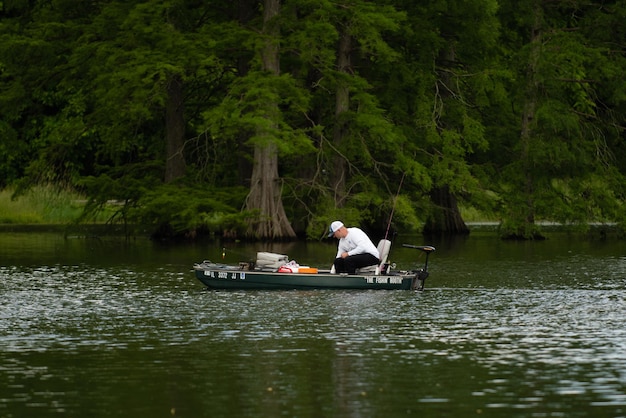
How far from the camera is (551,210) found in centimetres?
5147

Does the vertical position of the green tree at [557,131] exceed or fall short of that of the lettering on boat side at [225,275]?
it exceeds it

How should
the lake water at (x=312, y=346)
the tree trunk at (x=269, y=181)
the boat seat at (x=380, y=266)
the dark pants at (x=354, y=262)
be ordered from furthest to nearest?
the tree trunk at (x=269, y=181) < the dark pants at (x=354, y=262) < the boat seat at (x=380, y=266) < the lake water at (x=312, y=346)

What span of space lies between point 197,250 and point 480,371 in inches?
1074

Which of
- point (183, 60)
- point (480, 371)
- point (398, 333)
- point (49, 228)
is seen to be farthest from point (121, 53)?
point (480, 371)

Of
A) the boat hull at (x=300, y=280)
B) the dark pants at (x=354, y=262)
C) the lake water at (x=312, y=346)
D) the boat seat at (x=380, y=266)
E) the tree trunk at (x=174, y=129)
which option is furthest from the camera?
the tree trunk at (x=174, y=129)

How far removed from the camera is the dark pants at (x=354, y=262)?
3038 centimetres

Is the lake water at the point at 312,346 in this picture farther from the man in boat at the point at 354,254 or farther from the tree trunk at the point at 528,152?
the tree trunk at the point at 528,152

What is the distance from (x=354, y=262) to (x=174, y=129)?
23793 mm

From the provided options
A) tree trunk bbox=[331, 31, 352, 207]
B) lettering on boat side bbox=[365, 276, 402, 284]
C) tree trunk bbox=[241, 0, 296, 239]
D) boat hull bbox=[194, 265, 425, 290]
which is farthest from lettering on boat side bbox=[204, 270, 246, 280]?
tree trunk bbox=[331, 31, 352, 207]

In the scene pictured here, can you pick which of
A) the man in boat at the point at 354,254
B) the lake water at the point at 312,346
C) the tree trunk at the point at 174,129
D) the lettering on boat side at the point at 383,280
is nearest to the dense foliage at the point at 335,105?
the tree trunk at the point at 174,129

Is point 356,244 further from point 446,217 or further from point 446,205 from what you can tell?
point 446,205

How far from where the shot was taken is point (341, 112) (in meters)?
50.6

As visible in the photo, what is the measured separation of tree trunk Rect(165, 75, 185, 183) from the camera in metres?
52.2

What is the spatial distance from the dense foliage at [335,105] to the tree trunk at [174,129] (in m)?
0.05
